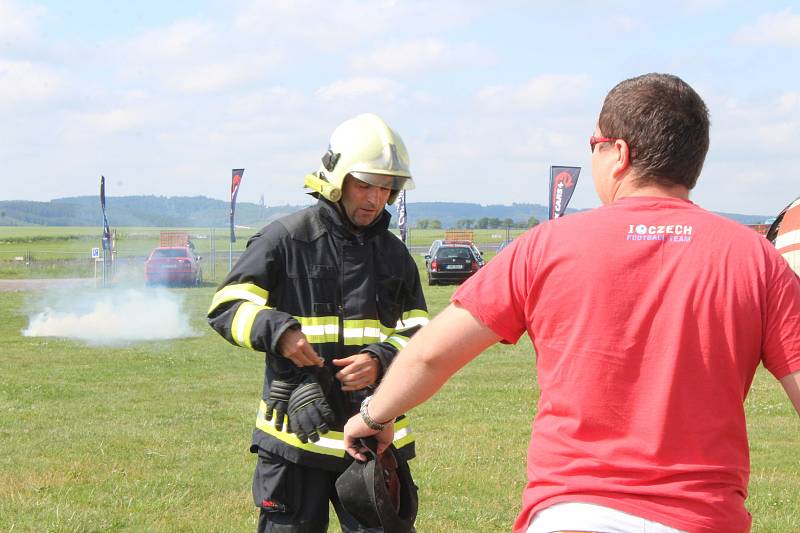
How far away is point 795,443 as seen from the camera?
8.90 metres

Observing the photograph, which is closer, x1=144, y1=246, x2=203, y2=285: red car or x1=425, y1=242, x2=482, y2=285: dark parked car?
x1=425, y1=242, x2=482, y2=285: dark parked car

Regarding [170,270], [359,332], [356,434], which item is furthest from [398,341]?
[170,270]

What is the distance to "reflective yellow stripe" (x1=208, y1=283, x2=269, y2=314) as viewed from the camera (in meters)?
3.74

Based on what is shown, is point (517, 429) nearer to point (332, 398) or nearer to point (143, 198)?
point (332, 398)

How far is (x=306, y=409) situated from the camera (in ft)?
11.8

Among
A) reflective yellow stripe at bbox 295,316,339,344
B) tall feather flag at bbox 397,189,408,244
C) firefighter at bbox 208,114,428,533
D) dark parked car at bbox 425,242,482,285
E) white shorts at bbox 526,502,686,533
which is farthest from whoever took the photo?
tall feather flag at bbox 397,189,408,244

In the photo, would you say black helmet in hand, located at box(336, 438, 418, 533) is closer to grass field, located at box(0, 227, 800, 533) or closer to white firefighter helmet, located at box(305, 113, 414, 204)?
white firefighter helmet, located at box(305, 113, 414, 204)

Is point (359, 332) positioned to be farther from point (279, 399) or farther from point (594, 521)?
point (594, 521)

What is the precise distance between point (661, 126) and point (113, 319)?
2138 cm

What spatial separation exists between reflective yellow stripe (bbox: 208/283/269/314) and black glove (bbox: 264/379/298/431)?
0.32 meters

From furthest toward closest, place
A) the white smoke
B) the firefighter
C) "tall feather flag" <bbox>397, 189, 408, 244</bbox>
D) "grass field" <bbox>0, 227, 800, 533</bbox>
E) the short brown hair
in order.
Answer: "tall feather flag" <bbox>397, 189, 408, 244</bbox>
the white smoke
"grass field" <bbox>0, 227, 800, 533</bbox>
the firefighter
the short brown hair

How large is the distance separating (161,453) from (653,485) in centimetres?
684

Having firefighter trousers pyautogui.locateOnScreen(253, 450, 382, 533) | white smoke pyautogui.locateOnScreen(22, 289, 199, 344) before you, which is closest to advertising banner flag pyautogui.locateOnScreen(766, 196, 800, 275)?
firefighter trousers pyautogui.locateOnScreen(253, 450, 382, 533)

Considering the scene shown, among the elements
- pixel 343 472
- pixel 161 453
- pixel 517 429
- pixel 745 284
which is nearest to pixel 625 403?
pixel 745 284
